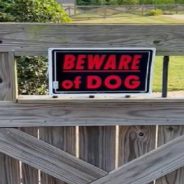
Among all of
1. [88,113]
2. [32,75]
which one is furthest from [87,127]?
A: [32,75]

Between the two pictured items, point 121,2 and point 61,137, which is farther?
point 121,2

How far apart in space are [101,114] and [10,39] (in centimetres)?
71

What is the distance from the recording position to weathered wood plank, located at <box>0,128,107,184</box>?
2.96 m

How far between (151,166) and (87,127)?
48 cm

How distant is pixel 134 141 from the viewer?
308cm

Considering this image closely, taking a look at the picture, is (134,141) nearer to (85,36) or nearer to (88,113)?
(88,113)

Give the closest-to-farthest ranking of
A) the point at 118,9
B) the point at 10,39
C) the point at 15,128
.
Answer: the point at 10,39
the point at 15,128
the point at 118,9

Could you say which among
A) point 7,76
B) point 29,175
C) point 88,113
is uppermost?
point 7,76

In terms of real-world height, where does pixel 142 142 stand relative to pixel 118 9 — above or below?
above

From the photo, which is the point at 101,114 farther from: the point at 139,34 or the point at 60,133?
the point at 139,34

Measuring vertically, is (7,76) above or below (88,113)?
above

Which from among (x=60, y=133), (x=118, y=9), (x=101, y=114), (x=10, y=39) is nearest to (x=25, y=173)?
(x=60, y=133)

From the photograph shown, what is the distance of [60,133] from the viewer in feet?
9.90

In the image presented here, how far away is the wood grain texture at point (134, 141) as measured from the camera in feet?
9.95
